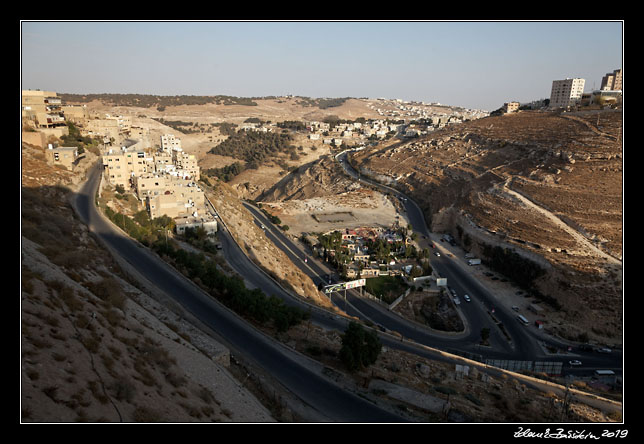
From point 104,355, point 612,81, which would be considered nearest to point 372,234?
point 104,355

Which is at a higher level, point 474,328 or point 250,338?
point 250,338

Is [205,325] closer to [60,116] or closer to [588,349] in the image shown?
[588,349]

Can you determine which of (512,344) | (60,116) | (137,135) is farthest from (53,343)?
(137,135)

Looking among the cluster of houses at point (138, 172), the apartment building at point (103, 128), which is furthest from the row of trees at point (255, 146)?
the cluster of houses at point (138, 172)

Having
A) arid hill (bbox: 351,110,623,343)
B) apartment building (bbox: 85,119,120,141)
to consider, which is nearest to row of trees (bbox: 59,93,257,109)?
apartment building (bbox: 85,119,120,141)

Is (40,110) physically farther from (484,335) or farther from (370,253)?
(484,335)
